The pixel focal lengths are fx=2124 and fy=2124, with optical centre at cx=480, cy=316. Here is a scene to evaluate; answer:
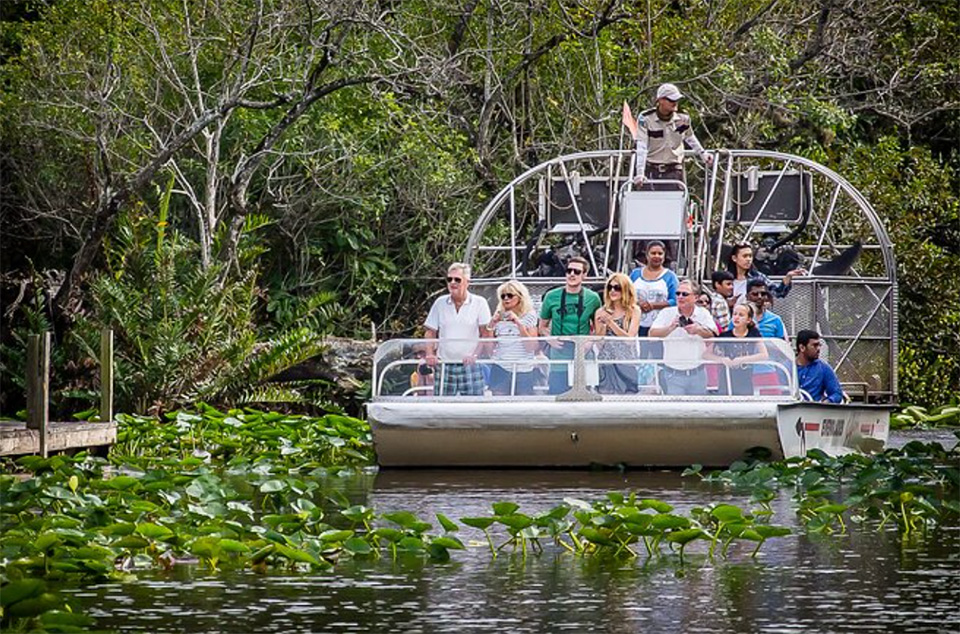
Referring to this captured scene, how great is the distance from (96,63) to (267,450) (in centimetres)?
781

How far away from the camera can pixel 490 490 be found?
1509 centimetres

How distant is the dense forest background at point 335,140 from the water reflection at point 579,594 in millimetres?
11238

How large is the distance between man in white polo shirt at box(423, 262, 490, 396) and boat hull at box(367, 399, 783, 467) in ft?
0.72

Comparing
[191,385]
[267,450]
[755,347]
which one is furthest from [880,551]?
[191,385]

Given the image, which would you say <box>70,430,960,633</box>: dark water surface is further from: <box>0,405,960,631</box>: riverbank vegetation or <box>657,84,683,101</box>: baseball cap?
<box>657,84,683,101</box>: baseball cap

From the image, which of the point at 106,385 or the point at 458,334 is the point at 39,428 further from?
the point at 458,334

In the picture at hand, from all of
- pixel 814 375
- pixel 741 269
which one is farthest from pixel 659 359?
pixel 741 269

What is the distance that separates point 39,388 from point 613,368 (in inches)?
175

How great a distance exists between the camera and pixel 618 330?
1708cm

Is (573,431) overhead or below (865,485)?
overhead

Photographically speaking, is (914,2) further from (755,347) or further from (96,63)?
(755,347)

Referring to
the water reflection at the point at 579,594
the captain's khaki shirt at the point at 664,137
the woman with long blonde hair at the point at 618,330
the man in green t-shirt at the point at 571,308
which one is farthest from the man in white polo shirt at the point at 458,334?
the water reflection at the point at 579,594

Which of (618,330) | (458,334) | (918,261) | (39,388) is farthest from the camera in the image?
(918,261)

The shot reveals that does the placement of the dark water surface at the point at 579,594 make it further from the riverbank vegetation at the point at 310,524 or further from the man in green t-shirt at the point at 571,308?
the man in green t-shirt at the point at 571,308
